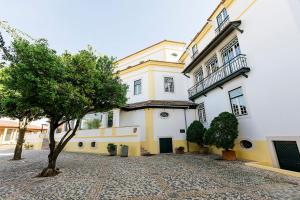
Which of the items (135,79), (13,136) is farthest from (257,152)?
(13,136)

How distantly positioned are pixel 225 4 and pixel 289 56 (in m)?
7.38

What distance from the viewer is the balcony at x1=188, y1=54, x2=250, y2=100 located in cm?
1069

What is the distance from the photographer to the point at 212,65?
15.0 meters

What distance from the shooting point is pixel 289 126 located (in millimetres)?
7945

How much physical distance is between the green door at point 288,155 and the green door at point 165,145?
28.6 ft

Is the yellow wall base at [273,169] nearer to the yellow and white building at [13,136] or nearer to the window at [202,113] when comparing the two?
the window at [202,113]

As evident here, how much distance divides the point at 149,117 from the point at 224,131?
24.2ft

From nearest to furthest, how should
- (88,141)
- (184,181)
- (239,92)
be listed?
(184,181) → (239,92) → (88,141)

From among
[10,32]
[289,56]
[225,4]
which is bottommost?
[10,32]

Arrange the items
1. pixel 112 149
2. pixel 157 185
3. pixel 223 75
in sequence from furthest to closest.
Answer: pixel 112 149
pixel 223 75
pixel 157 185

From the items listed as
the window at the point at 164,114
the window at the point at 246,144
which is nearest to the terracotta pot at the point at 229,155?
the window at the point at 246,144

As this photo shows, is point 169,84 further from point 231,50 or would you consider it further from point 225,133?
point 225,133

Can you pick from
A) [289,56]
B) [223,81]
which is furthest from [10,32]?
[223,81]

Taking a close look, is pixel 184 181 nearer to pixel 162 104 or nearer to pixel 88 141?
pixel 162 104
